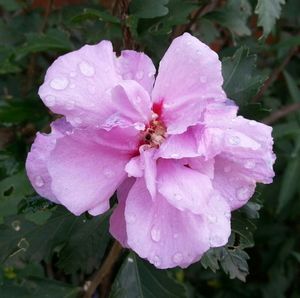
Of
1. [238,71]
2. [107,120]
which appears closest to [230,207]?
[107,120]

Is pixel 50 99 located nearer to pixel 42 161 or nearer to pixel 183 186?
pixel 42 161

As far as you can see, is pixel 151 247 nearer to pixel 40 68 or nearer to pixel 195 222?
pixel 195 222

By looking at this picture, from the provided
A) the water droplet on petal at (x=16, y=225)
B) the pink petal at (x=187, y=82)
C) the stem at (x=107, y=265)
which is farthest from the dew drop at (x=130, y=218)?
the water droplet on petal at (x=16, y=225)

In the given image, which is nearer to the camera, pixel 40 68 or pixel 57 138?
pixel 57 138

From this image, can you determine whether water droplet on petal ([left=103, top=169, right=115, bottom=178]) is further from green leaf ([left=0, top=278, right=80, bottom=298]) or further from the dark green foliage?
green leaf ([left=0, top=278, right=80, bottom=298])

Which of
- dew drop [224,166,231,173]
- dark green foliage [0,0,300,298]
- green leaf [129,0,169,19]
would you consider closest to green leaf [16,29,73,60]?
dark green foliage [0,0,300,298]

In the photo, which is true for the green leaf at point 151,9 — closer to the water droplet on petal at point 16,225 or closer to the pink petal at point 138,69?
the pink petal at point 138,69

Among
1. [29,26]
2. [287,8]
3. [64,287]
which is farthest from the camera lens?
[287,8]
